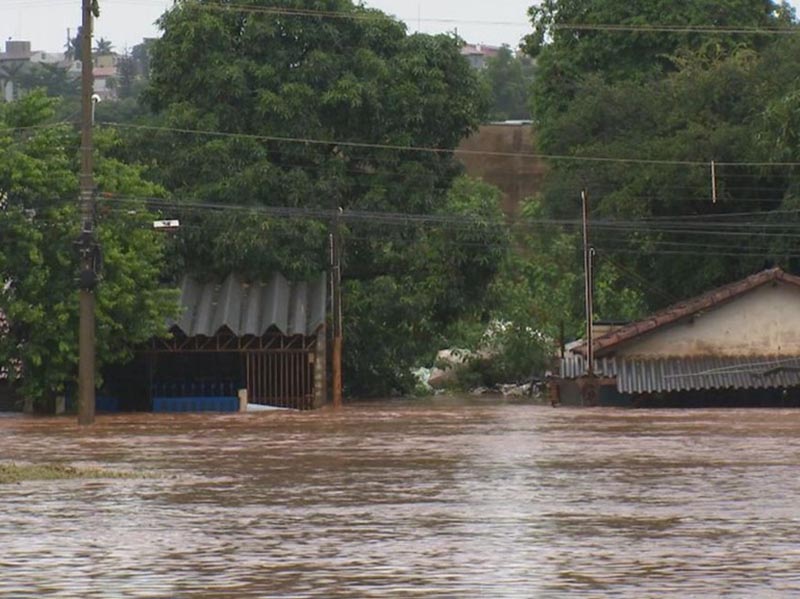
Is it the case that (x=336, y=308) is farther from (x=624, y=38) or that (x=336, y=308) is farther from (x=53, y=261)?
(x=624, y=38)

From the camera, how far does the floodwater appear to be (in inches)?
547

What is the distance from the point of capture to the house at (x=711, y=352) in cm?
5166

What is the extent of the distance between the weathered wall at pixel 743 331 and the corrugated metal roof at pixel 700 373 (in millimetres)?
359

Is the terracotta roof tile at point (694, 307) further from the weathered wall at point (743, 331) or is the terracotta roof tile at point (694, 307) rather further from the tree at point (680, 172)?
the tree at point (680, 172)

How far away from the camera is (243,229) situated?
170 ft

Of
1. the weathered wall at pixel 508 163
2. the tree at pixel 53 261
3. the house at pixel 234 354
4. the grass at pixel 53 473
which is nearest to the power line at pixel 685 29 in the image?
the house at pixel 234 354

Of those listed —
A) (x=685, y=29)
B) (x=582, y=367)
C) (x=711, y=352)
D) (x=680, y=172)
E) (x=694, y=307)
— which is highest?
(x=685, y=29)

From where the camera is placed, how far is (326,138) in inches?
2179

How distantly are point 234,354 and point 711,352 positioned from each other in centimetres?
1278

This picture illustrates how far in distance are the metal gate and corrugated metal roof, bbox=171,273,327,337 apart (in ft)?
3.58

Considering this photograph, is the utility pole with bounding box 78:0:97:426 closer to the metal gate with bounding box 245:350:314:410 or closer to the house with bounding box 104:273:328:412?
the house with bounding box 104:273:328:412

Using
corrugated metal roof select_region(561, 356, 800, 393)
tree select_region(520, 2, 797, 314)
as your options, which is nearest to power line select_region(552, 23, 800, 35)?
tree select_region(520, 2, 797, 314)

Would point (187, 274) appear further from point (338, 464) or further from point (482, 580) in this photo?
point (482, 580)

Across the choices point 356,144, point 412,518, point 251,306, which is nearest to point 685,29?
point 356,144
